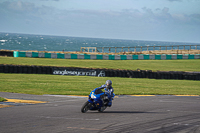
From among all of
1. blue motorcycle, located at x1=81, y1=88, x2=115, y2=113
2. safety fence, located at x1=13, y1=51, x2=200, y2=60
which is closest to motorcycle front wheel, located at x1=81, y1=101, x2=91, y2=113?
blue motorcycle, located at x1=81, y1=88, x2=115, y2=113

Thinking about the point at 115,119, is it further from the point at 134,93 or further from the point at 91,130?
the point at 134,93

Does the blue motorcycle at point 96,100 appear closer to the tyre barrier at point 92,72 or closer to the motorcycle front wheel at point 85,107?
the motorcycle front wheel at point 85,107

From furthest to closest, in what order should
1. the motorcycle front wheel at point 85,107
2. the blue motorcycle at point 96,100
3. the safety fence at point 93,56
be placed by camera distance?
the safety fence at point 93,56 < the motorcycle front wheel at point 85,107 < the blue motorcycle at point 96,100

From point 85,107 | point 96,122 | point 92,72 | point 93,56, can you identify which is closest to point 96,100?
point 85,107

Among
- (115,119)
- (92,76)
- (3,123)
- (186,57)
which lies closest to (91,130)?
(115,119)

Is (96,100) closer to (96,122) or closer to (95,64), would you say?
(96,122)

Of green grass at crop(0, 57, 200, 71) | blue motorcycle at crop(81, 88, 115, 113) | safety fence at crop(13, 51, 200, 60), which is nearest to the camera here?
blue motorcycle at crop(81, 88, 115, 113)

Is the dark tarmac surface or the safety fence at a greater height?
the safety fence

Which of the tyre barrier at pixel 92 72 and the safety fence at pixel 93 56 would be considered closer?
the tyre barrier at pixel 92 72

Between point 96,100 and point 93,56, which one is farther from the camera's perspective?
point 93,56

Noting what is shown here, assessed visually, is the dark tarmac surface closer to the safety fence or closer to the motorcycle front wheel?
the motorcycle front wheel

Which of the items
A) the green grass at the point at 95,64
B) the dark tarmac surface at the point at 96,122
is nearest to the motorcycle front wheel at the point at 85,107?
the dark tarmac surface at the point at 96,122

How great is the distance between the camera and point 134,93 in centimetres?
1955

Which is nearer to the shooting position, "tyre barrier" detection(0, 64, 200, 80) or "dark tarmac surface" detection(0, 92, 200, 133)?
"dark tarmac surface" detection(0, 92, 200, 133)
